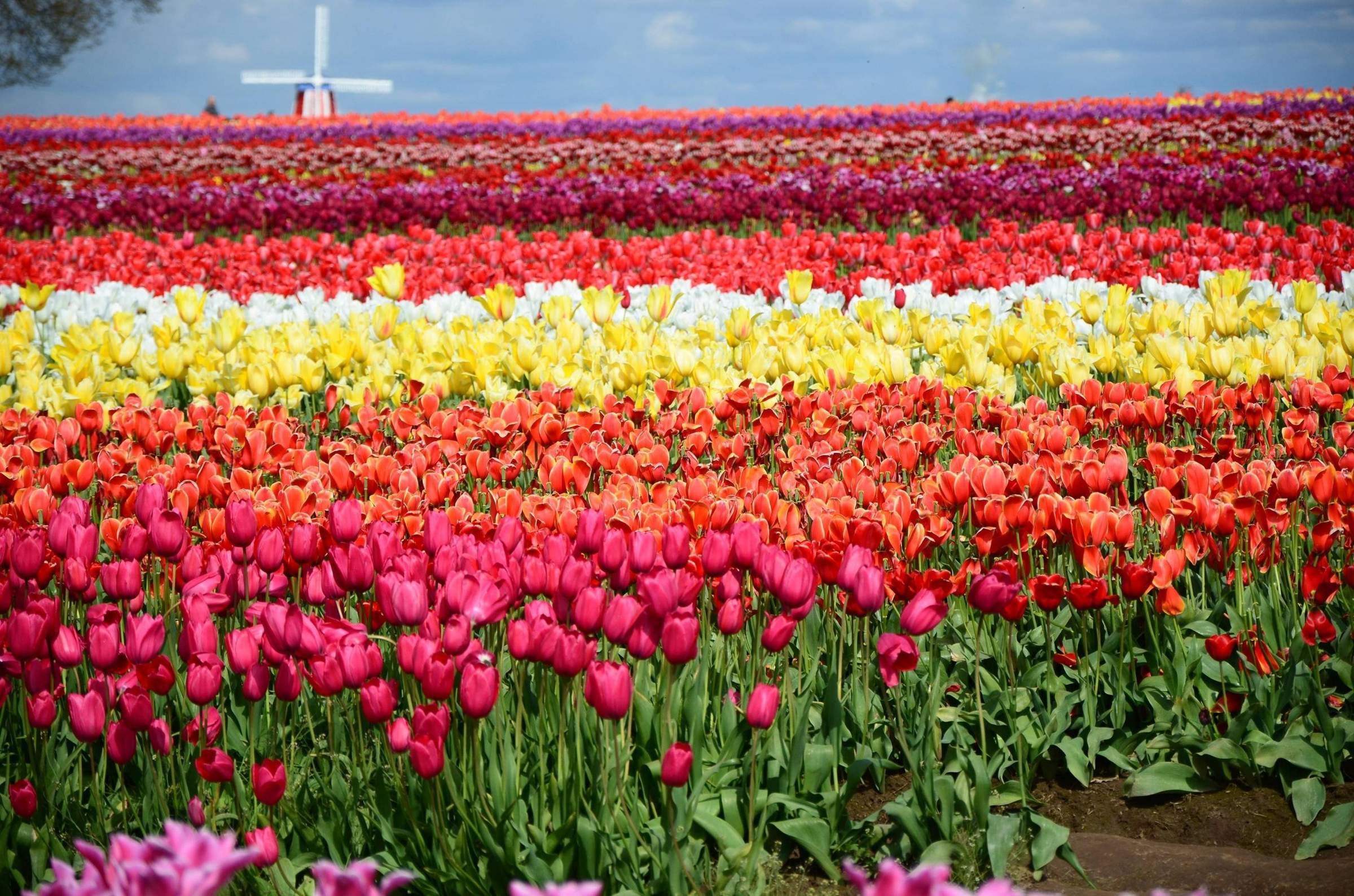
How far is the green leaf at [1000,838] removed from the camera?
238 centimetres

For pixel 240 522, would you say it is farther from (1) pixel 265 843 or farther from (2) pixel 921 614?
(2) pixel 921 614

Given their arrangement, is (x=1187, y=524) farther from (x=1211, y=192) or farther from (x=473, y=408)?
(x=1211, y=192)

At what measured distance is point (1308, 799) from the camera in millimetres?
2611

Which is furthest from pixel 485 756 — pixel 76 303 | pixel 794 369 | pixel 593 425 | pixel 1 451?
pixel 76 303

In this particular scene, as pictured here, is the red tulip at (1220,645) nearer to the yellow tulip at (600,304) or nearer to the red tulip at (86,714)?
the red tulip at (86,714)

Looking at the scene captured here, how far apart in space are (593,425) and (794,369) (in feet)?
3.89

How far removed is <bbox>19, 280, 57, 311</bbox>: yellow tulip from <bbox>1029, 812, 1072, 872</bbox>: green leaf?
20.5 ft

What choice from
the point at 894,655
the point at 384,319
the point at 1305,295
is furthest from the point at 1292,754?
the point at 384,319

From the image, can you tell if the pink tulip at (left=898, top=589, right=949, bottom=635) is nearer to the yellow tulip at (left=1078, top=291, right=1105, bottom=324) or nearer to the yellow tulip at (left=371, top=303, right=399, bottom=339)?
the yellow tulip at (left=1078, top=291, right=1105, bottom=324)

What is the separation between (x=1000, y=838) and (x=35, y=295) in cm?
628

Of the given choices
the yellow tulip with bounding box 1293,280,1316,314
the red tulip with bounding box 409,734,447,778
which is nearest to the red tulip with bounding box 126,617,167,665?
the red tulip with bounding box 409,734,447,778

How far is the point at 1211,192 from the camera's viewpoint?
1176 centimetres

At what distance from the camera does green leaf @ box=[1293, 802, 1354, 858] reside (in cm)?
249

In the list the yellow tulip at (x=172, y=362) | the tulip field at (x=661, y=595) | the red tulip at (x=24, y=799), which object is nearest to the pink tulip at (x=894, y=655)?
the tulip field at (x=661, y=595)
